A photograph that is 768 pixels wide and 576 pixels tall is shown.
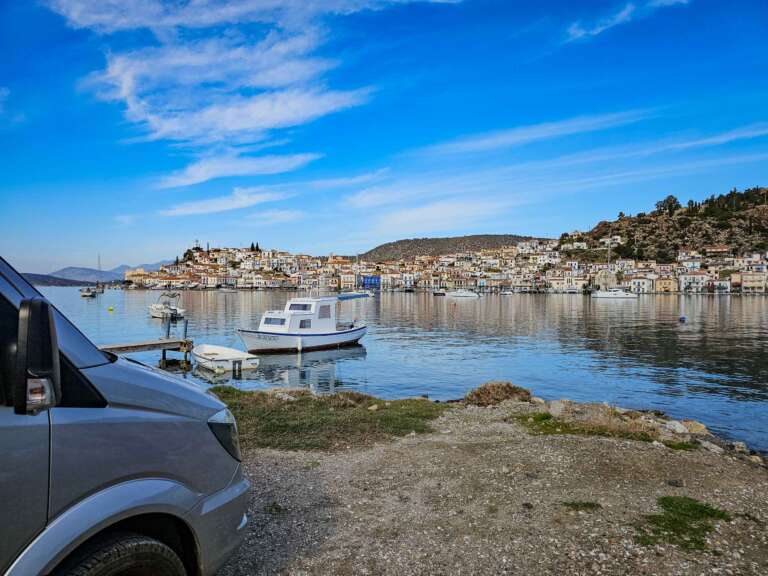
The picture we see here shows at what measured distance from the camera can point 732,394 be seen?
21.8 meters

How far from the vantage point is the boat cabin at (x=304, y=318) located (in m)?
34.7

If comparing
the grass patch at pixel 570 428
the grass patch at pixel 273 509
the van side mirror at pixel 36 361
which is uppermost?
the van side mirror at pixel 36 361

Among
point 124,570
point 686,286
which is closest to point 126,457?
point 124,570

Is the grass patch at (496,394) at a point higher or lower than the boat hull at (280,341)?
higher

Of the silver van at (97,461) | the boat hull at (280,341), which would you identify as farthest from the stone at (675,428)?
the boat hull at (280,341)

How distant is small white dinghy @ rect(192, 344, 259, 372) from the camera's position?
26.5 m

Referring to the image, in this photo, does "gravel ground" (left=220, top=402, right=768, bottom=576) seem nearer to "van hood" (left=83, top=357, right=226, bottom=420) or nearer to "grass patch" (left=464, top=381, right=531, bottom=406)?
"van hood" (left=83, top=357, right=226, bottom=420)

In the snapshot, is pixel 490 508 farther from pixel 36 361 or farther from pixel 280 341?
pixel 280 341

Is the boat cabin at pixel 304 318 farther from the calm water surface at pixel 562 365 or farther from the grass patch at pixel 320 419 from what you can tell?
the grass patch at pixel 320 419

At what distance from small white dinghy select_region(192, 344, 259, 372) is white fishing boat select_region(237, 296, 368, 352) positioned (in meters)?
5.03

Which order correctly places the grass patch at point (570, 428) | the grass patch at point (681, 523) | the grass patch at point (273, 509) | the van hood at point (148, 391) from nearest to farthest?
1. the van hood at point (148, 391)
2. the grass patch at point (681, 523)
3. the grass patch at point (273, 509)
4. the grass patch at point (570, 428)

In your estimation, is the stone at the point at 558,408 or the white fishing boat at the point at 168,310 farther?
the white fishing boat at the point at 168,310

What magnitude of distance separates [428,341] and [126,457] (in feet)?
131

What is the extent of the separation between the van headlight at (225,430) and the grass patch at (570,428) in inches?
Answer: 303
